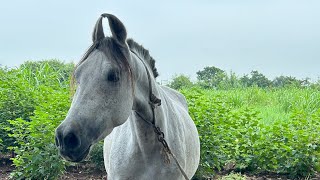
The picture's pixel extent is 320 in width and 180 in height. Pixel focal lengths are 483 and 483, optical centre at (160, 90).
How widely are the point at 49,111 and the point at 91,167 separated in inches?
39.4

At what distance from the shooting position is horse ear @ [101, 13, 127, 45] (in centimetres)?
244

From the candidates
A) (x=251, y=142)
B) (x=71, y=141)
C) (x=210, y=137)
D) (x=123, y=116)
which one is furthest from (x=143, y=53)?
(x=251, y=142)

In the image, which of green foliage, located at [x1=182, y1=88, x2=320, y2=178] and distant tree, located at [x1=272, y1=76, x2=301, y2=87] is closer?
green foliage, located at [x1=182, y1=88, x2=320, y2=178]

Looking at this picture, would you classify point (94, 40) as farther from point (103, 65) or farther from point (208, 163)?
point (208, 163)

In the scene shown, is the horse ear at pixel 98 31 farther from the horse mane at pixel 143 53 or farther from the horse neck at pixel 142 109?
the horse mane at pixel 143 53

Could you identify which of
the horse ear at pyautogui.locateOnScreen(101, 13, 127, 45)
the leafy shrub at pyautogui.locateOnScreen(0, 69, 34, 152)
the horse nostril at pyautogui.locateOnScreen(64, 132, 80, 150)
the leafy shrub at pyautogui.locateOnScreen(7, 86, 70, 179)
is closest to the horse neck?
the horse ear at pyautogui.locateOnScreen(101, 13, 127, 45)

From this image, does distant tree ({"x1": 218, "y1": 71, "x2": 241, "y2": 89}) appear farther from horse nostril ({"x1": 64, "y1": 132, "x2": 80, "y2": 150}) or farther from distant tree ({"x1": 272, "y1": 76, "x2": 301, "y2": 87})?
horse nostril ({"x1": 64, "y1": 132, "x2": 80, "y2": 150})

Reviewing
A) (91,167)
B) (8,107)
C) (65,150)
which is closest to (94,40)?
(65,150)

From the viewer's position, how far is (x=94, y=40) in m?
2.53

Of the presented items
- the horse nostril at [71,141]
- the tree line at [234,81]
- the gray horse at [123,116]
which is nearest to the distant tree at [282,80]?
the tree line at [234,81]

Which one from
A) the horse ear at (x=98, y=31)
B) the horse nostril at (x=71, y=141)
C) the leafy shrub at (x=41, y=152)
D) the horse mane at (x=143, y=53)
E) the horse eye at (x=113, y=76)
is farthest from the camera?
the leafy shrub at (x=41, y=152)

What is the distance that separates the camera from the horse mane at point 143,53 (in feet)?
9.38

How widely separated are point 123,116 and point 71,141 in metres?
0.35

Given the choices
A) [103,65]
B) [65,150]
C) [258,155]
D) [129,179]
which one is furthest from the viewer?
[258,155]
